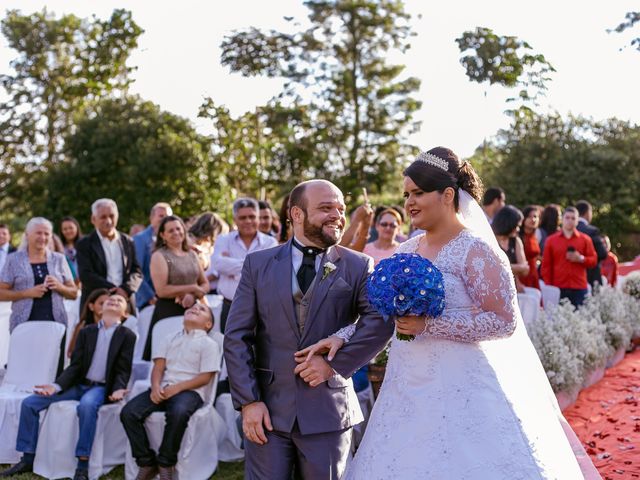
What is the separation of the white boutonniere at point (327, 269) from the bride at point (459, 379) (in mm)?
282

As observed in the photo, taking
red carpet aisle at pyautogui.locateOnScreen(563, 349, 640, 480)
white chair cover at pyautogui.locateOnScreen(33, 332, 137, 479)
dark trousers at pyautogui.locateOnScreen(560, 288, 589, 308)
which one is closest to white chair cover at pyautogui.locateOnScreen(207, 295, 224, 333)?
white chair cover at pyautogui.locateOnScreen(33, 332, 137, 479)

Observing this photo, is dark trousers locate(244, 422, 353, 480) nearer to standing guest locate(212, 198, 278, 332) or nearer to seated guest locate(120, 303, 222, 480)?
seated guest locate(120, 303, 222, 480)

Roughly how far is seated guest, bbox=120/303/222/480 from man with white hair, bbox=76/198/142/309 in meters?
1.54

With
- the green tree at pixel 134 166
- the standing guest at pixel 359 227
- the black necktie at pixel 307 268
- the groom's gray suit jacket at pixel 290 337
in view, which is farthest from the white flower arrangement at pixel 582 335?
the green tree at pixel 134 166

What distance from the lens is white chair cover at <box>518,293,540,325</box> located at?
9258 millimetres

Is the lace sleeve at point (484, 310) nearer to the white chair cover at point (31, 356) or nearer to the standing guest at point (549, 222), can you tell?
the white chair cover at point (31, 356)

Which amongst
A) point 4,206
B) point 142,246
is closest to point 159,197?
point 4,206

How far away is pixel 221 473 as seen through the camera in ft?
22.2

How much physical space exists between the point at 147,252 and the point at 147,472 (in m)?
3.62

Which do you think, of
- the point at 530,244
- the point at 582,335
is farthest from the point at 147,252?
the point at 582,335

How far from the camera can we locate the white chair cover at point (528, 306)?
364 inches

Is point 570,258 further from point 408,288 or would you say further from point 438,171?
point 408,288

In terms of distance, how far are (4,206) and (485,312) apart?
33900mm

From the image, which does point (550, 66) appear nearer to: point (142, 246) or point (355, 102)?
point (142, 246)
